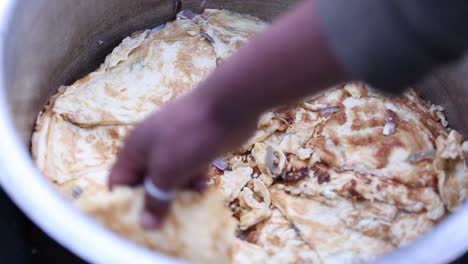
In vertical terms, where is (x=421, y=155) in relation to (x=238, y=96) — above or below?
below

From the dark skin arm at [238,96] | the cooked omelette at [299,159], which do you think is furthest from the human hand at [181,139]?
the cooked omelette at [299,159]

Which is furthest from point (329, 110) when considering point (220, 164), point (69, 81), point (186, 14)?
point (69, 81)

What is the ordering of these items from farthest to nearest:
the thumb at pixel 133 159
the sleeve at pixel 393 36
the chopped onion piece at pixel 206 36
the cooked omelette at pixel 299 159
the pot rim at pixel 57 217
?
the chopped onion piece at pixel 206 36, the cooked omelette at pixel 299 159, the pot rim at pixel 57 217, the thumb at pixel 133 159, the sleeve at pixel 393 36

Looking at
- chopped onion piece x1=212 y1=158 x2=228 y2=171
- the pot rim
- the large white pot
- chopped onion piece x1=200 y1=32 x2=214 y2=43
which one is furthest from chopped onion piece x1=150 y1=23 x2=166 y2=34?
the pot rim

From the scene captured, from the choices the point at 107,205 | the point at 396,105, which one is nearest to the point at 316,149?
the point at 396,105

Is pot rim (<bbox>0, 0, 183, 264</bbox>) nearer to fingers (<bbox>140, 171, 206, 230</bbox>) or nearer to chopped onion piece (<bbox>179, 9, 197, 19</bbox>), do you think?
fingers (<bbox>140, 171, 206, 230</bbox>)

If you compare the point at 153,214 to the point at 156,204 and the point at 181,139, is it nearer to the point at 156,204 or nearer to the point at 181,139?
the point at 156,204

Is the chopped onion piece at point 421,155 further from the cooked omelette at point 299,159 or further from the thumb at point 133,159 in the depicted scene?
the thumb at point 133,159
